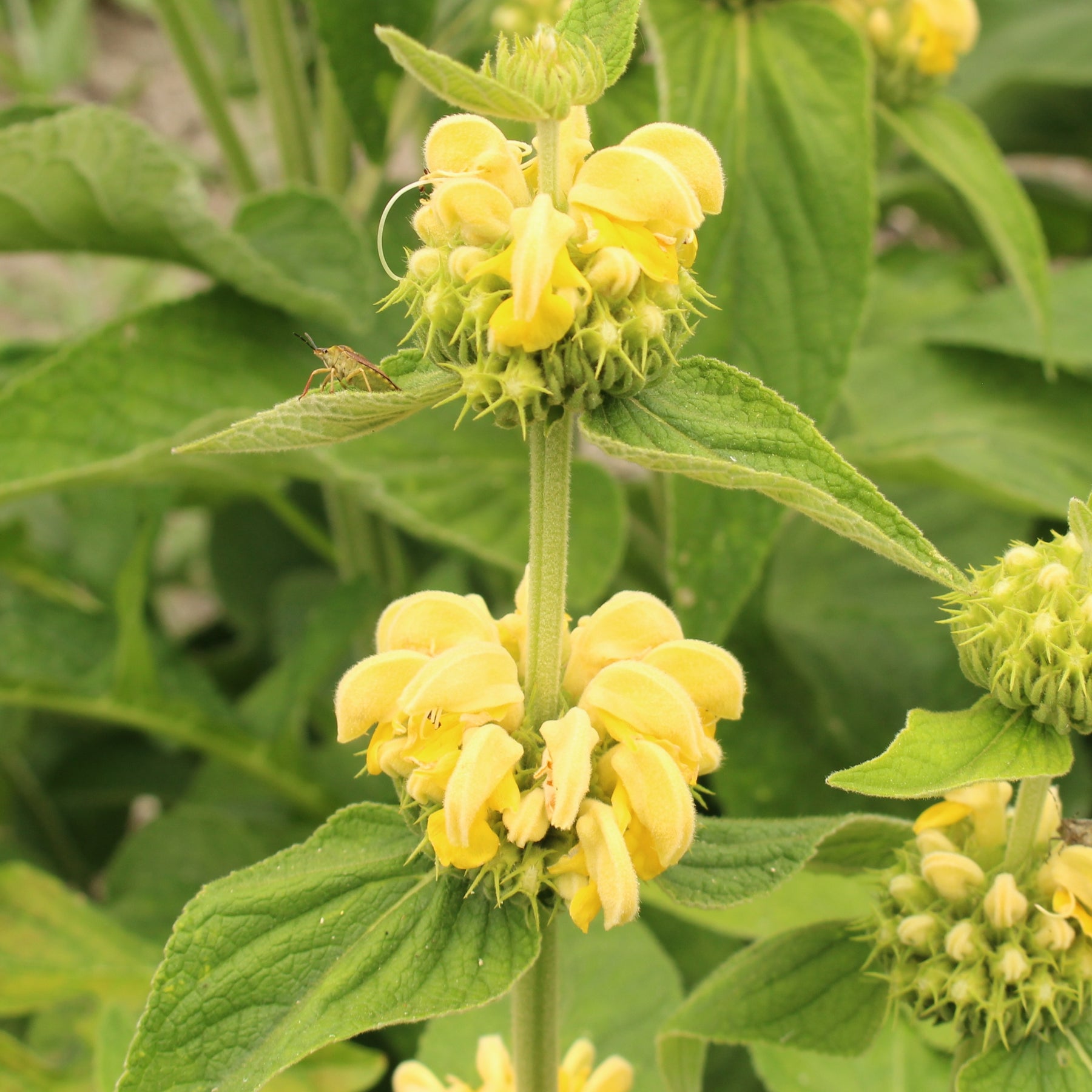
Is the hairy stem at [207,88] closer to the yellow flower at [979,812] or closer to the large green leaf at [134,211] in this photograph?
the large green leaf at [134,211]

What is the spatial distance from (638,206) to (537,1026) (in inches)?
19.8

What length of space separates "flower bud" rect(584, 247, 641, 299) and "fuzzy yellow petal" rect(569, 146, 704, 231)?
0.02m

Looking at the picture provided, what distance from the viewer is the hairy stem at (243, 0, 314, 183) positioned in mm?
1584

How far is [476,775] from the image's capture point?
2.10 ft

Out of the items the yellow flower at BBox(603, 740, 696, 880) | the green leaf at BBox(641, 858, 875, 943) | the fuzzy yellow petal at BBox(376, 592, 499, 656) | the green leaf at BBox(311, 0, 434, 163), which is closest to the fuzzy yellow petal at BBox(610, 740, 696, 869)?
the yellow flower at BBox(603, 740, 696, 880)

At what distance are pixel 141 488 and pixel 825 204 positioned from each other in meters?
1.06

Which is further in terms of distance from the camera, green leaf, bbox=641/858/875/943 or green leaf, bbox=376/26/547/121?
green leaf, bbox=641/858/875/943

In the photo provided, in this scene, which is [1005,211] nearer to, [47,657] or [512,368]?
[512,368]

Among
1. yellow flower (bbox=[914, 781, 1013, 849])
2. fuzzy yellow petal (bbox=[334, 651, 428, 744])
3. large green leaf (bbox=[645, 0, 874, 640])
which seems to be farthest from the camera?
large green leaf (bbox=[645, 0, 874, 640])

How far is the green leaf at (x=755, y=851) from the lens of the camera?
719 millimetres

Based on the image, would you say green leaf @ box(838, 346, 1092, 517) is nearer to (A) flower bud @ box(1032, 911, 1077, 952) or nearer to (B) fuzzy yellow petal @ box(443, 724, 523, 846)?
(A) flower bud @ box(1032, 911, 1077, 952)

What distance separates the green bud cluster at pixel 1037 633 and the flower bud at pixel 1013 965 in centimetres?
14

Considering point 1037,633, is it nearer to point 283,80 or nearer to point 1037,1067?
point 1037,1067

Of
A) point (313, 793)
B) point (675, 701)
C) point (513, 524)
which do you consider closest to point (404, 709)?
point (675, 701)
